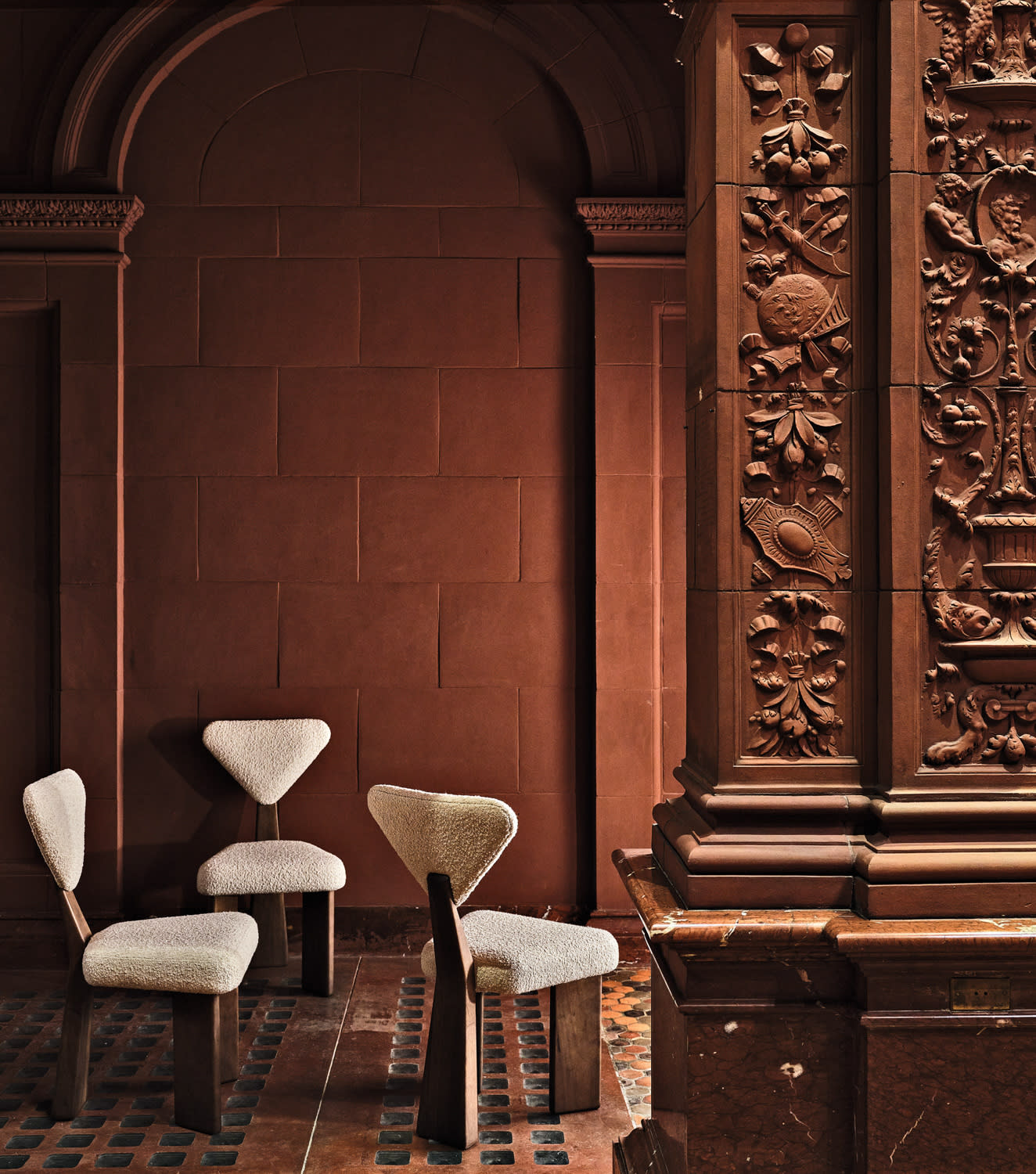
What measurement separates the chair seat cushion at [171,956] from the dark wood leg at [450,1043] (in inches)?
22.6

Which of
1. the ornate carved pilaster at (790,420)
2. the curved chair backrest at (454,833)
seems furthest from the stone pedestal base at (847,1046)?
the curved chair backrest at (454,833)

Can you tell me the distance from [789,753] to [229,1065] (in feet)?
7.27

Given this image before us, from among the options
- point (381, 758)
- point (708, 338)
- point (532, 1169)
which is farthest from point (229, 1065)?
point (708, 338)

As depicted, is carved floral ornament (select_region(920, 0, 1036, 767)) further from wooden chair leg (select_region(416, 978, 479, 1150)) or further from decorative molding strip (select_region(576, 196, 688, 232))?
decorative molding strip (select_region(576, 196, 688, 232))

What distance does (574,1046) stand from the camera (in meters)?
3.26

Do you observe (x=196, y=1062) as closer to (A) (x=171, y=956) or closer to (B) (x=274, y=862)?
(A) (x=171, y=956)

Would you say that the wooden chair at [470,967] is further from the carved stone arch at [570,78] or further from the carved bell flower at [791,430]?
the carved stone arch at [570,78]

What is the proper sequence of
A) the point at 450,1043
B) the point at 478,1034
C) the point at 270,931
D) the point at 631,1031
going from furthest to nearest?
the point at 270,931 → the point at 631,1031 → the point at 478,1034 → the point at 450,1043

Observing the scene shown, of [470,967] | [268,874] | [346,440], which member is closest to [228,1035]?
[268,874]

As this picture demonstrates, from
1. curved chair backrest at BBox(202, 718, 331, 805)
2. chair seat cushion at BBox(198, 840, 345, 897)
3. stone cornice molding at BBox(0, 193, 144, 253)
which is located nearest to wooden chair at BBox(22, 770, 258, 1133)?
chair seat cushion at BBox(198, 840, 345, 897)

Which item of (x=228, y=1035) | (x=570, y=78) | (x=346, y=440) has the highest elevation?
(x=570, y=78)

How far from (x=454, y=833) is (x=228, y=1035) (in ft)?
3.29

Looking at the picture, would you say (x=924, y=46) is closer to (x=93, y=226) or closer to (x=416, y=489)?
(x=416, y=489)

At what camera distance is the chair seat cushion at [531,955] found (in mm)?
3139
